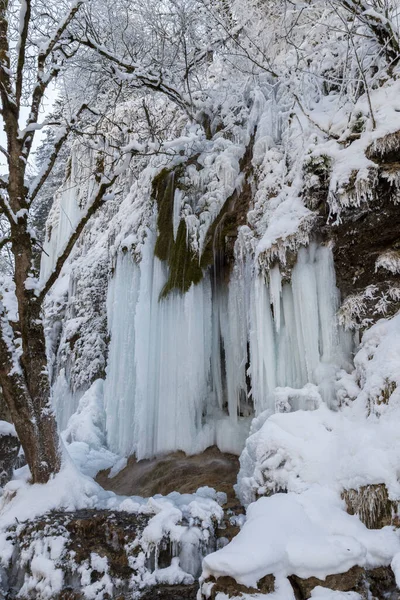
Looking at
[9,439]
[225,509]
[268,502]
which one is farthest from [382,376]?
[9,439]

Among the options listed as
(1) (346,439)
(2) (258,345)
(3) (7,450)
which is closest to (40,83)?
(2) (258,345)

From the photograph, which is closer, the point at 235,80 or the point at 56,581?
the point at 56,581

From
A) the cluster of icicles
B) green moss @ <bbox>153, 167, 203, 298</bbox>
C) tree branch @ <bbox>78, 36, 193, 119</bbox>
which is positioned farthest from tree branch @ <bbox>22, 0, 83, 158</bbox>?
the cluster of icicles

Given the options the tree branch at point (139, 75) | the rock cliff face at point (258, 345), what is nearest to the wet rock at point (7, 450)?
the rock cliff face at point (258, 345)

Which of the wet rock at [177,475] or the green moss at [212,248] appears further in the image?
the green moss at [212,248]

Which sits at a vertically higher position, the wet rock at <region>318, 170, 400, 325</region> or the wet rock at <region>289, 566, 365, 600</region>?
Answer: the wet rock at <region>318, 170, 400, 325</region>

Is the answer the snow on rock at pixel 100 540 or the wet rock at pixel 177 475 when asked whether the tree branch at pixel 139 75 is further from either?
the snow on rock at pixel 100 540

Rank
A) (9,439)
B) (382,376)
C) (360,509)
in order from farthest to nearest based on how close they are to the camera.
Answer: (9,439)
(382,376)
(360,509)

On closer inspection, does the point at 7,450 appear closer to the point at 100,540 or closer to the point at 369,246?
the point at 100,540

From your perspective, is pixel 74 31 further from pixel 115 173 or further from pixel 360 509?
pixel 360 509

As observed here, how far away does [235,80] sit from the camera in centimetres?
870

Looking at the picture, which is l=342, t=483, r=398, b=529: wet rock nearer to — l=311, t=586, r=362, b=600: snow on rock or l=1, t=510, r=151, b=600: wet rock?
l=311, t=586, r=362, b=600: snow on rock

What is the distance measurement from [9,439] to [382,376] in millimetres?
5188

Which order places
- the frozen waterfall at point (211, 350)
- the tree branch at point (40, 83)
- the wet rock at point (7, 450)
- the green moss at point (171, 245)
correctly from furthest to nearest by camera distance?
1. the green moss at point (171, 245)
2. the wet rock at point (7, 450)
3. the tree branch at point (40, 83)
4. the frozen waterfall at point (211, 350)
